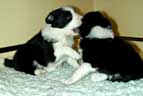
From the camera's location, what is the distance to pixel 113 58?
2.01 m

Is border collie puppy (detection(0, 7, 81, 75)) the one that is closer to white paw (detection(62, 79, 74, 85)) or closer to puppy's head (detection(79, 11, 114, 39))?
puppy's head (detection(79, 11, 114, 39))

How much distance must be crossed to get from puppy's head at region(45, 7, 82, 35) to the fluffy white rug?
39 centimetres

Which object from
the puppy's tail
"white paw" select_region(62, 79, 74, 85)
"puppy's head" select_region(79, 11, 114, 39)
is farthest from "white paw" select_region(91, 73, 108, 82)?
the puppy's tail

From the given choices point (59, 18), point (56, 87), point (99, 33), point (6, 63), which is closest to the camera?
point (56, 87)

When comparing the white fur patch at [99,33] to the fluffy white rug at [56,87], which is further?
the white fur patch at [99,33]

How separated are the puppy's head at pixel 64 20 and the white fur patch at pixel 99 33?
174 millimetres

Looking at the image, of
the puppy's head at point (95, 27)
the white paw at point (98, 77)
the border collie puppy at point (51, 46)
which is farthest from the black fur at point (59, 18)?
the white paw at point (98, 77)

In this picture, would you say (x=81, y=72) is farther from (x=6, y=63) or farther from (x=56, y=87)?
(x=6, y=63)

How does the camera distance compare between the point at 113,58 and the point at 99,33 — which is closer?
the point at 113,58

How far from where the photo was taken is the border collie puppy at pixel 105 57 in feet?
6.62

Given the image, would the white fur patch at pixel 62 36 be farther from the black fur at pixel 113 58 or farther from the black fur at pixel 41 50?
the black fur at pixel 113 58

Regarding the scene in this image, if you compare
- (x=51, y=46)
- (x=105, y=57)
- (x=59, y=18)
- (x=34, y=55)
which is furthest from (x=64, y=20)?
(x=105, y=57)

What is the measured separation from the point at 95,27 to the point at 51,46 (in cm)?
39

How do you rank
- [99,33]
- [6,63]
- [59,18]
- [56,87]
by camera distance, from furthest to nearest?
[6,63] < [59,18] < [99,33] < [56,87]
